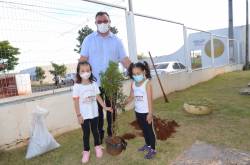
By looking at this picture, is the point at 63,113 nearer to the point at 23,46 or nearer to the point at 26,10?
the point at 23,46

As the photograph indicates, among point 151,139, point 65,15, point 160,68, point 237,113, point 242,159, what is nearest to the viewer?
point 242,159

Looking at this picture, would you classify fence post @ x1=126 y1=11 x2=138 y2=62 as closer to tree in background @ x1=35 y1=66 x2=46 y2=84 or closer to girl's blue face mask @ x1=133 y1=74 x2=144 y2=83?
tree in background @ x1=35 y1=66 x2=46 y2=84

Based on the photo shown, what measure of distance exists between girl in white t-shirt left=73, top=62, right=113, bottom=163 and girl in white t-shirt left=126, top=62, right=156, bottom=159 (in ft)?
1.29

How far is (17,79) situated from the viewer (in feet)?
13.3

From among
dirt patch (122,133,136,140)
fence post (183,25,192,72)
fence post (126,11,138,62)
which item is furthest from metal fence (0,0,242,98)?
fence post (183,25,192,72)

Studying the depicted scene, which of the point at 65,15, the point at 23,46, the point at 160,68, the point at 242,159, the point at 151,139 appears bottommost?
the point at 242,159

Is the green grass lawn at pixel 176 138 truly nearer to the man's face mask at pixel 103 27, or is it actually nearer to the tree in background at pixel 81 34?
the tree in background at pixel 81 34

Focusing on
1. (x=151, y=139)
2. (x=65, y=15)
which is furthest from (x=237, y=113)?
(x=65, y=15)

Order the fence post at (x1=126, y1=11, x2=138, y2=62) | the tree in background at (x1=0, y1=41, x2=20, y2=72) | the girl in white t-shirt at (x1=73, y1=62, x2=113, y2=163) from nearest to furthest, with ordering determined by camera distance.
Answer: the girl in white t-shirt at (x1=73, y1=62, x2=113, y2=163)
the tree in background at (x1=0, y1=41, x2=20, y2=72)
the fence post at (x1=126, y1=11, x2=138, y2=62)

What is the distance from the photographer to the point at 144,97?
330cm

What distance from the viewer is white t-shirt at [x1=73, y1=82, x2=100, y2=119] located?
128 inches

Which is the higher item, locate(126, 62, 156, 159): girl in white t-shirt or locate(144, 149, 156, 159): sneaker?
locate(126, 62, 156, 159): girl in white t-shirt

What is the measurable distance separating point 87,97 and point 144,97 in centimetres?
72

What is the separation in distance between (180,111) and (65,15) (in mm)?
3190
